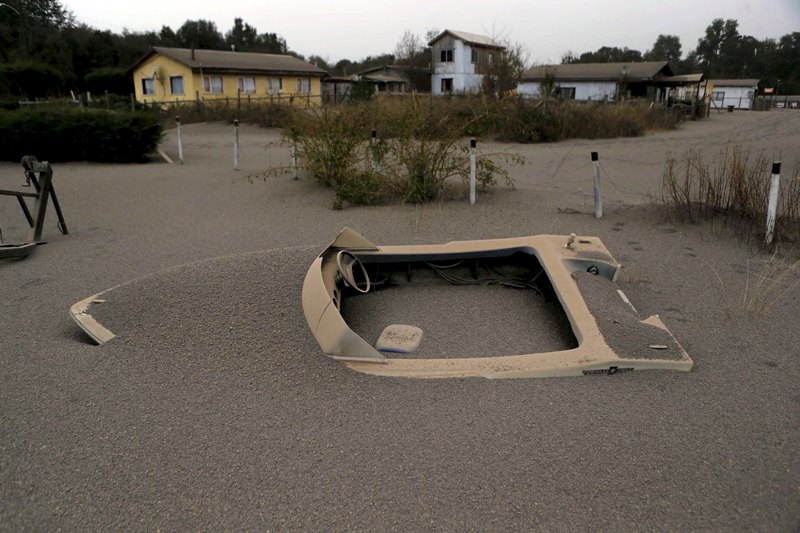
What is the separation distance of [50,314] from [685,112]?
117 feet

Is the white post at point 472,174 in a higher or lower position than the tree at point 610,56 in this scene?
lower

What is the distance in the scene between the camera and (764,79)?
78000mm

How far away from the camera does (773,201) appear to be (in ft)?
22.4

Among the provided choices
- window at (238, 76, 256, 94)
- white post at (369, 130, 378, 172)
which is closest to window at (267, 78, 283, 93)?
window at (238, 76, 256, 94)

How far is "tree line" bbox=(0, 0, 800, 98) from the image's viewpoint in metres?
36.3

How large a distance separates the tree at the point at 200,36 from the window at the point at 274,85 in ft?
64.2

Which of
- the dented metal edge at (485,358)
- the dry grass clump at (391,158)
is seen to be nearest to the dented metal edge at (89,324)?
the dented metal edge at (485,358)

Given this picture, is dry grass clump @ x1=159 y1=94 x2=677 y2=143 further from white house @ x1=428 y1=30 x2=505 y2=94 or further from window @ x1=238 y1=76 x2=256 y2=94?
white house @ x1=428 y1=30 x2=505 y2=94

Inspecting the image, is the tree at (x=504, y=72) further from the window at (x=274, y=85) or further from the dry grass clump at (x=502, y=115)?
the window at (x=274, y=85)

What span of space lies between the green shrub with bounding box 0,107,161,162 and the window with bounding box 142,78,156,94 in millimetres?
29849

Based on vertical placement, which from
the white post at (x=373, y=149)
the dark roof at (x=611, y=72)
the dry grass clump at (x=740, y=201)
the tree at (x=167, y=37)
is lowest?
the dry grass clump at (x=740, y=201)

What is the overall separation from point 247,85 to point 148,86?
24.3 feet

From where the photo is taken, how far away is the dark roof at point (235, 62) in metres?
41.4

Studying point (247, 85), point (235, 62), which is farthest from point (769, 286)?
point (235, 62)
